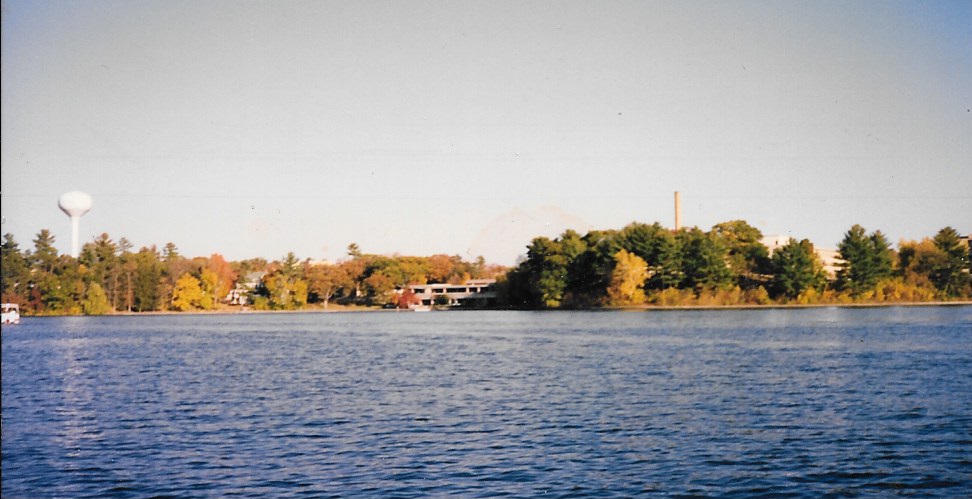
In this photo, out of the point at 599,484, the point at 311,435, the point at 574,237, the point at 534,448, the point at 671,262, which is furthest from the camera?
the point at 574,237

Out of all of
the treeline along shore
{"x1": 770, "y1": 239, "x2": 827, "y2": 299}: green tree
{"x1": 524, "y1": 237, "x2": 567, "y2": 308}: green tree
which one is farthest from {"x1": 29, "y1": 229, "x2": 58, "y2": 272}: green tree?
{"x1": 770, "y1": 239, "x2": 827, "y2": 299}: green tree

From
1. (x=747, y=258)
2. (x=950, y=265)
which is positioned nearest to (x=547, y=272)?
(x=747, y=258)

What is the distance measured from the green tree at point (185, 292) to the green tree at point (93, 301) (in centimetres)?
1378

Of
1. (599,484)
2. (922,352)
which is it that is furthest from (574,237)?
(599,484)

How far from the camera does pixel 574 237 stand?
13600cm

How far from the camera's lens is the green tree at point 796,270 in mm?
118500

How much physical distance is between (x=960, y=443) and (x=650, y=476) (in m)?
8.01

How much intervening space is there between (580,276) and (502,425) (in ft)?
366

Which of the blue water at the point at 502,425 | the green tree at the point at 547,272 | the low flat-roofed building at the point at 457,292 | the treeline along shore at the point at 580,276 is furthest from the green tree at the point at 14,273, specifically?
the blue water at the point at 502,425

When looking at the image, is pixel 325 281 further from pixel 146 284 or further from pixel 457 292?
pixel 146 284

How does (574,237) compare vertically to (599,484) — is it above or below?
above

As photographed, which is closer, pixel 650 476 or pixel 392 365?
pixel 650 476

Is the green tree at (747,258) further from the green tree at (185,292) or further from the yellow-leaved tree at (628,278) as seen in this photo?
the green tree at (185,292)

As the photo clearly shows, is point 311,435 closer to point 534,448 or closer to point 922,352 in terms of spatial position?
point 534,448
